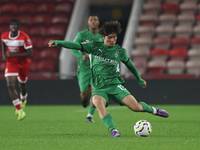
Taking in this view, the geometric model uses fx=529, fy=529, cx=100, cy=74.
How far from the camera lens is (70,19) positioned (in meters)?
19.2

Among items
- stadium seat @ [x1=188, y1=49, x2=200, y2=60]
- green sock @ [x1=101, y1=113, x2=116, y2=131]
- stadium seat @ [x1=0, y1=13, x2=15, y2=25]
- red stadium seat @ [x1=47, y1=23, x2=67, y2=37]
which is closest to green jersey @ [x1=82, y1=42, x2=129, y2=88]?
green sock @ [x1=101, y1=113, x2=116, y2=131]

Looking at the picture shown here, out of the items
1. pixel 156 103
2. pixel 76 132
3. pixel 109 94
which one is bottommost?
pixel 156 103

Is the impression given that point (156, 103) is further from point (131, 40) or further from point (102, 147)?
point (102, 147)

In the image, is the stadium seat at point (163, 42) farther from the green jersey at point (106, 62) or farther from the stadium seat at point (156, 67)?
the green jersey at point (106, 62)

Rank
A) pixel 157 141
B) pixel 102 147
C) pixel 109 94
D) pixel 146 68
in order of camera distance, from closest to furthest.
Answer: pixel 102 147, pixel 157 141, pixel 109 94, pixel 146 68

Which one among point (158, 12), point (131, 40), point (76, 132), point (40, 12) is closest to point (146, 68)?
point (131, 40)

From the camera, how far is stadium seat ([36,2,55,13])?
1934cm

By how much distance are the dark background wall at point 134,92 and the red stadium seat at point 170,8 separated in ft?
15.0

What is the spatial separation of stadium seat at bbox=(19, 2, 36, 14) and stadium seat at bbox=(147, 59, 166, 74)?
17.2 feet

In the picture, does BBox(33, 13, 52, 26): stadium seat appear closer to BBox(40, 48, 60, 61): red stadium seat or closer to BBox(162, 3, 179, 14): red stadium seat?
BBox(40, 48, 60, 61): red stadium seat

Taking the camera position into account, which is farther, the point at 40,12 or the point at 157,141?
the point at 40,12

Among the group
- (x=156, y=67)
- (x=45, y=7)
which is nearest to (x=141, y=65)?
(x=156, y=67)

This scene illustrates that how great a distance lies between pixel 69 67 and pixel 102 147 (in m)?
11.4

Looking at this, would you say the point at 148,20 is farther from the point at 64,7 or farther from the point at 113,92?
the point at 113,92
